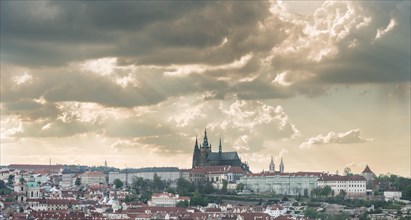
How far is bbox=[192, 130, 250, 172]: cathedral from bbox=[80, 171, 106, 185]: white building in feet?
63.6

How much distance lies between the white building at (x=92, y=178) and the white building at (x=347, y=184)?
52074 mm

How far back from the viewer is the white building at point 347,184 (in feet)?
447

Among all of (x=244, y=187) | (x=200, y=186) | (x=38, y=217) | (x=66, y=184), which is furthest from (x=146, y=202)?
(x=66, y=184)

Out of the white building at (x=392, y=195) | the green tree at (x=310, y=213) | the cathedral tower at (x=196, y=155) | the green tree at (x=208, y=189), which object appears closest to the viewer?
the green tree at (x=310, y=213)

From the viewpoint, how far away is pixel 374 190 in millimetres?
135875

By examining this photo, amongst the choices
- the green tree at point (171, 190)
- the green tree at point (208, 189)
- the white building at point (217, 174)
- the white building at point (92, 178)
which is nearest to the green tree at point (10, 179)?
the white building at point (92, 178)

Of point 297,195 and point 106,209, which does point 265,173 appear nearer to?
point 297,195

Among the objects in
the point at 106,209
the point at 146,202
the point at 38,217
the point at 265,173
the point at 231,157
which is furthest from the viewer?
the point at 231,157

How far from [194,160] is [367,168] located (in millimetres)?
34823

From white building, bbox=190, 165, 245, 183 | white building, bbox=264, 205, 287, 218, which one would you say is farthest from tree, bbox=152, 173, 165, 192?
white building, bbox=264, 205, 287, 218

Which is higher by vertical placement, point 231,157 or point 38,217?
point 231,157

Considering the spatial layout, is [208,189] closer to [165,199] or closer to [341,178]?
[165,199]

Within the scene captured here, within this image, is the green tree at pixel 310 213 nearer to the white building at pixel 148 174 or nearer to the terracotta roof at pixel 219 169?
the terracotta roof at pixel 219 169

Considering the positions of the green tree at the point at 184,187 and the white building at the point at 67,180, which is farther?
the white building at the point at 67,180
